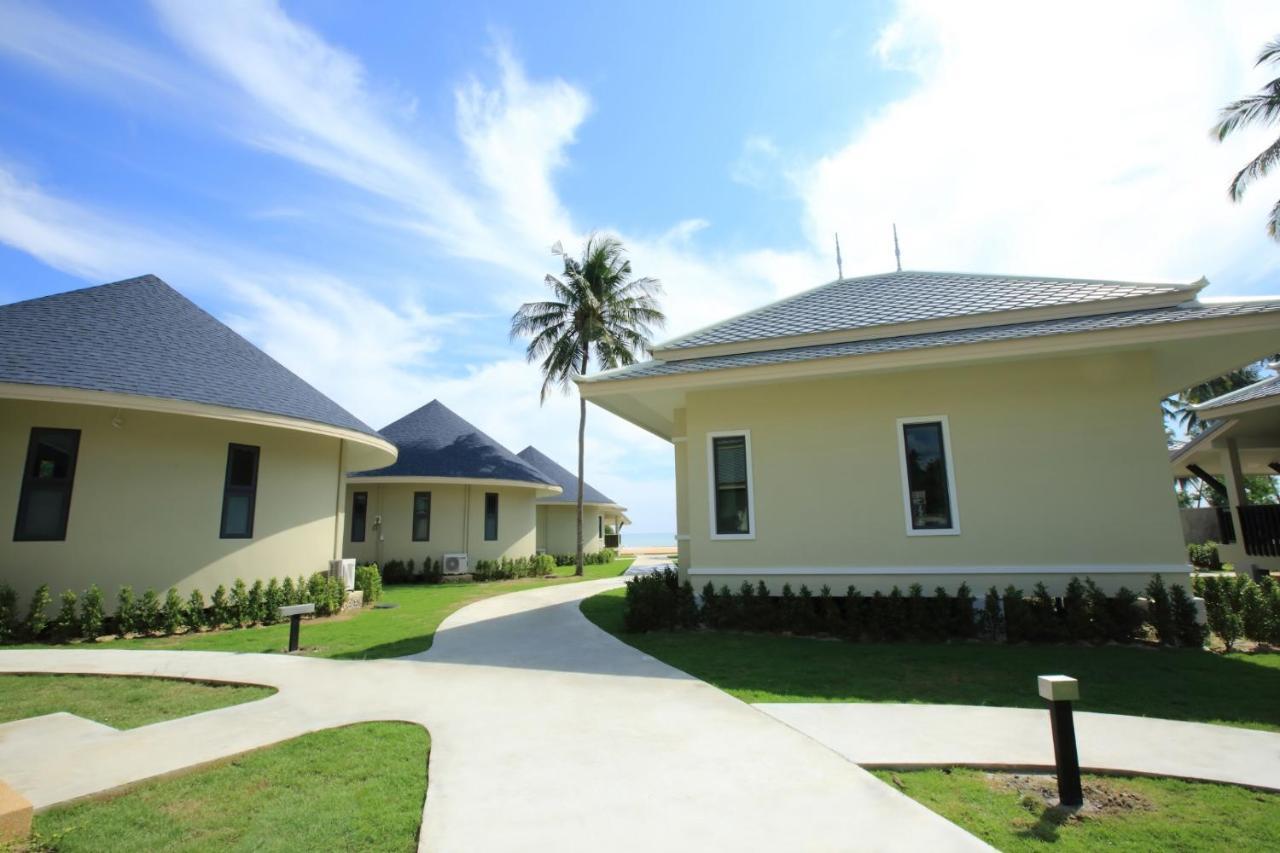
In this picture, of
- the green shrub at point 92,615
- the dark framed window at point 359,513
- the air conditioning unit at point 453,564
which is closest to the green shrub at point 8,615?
the green shrub at point 92,615

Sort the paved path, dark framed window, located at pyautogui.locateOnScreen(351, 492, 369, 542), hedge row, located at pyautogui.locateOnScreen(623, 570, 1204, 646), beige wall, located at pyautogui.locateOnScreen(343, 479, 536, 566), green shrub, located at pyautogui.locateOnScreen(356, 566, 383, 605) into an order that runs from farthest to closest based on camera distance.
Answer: dark framed window, located at pyautogui.locateOnScreen(351, 492, 369, 542), beige wall, located at pyautogui.locateOnScreen(343, 479, 536, 566), green shrub, located at pyautogui.locateOnScreen(356, 566, 383, 605), hedge row, located at pyautogui.locateOnScreen(623, 570, 1204, 646), the paved path

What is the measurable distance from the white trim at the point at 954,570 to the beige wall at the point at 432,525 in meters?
14.7

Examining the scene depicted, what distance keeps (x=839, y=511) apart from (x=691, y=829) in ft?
23.7

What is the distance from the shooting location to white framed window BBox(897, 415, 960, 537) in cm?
941

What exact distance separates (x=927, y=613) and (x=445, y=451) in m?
19.2

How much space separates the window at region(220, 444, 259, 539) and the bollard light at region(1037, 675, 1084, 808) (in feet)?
42.7

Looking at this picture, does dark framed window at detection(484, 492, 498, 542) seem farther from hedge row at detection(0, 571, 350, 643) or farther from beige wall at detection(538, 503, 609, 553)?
hedge row at detection(0, 571, 350, 643)

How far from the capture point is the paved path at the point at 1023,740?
4117 mm

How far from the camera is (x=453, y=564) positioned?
2172cm

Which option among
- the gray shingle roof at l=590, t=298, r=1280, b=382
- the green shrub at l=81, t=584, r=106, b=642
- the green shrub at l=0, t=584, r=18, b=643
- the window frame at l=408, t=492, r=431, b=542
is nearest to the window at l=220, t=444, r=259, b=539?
the green shrub at l=81, t=584, r=106, b=642

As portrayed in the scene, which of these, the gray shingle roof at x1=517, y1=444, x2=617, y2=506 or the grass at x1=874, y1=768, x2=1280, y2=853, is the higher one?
the gray shingle roof at x1=517, y1=444, x2=617, y2=506

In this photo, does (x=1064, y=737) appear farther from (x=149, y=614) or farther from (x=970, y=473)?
(x=149, y=614)

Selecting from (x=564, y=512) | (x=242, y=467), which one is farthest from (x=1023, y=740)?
(x=564, y=512)

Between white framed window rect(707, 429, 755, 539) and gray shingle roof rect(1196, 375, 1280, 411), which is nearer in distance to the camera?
white framed window rect(707, 429, 755, 539)
